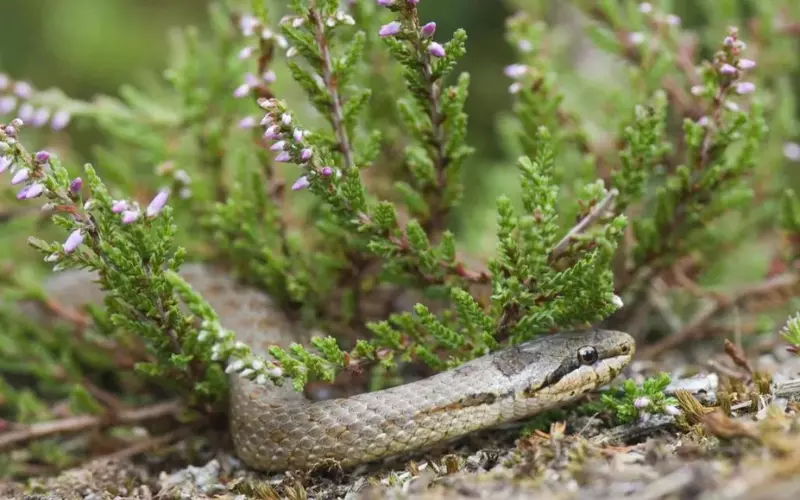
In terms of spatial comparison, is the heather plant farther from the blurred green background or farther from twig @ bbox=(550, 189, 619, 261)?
the blurred green background

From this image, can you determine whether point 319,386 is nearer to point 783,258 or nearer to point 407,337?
point 407,337

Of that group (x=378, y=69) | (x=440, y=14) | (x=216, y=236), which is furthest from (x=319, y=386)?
(x=440, y=14)

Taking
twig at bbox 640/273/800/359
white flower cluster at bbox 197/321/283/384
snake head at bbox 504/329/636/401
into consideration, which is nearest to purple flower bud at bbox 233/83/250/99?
white flower cluster at bbox 197/321/283/384

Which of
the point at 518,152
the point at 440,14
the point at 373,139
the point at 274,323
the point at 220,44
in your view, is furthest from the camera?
the point at 440,14

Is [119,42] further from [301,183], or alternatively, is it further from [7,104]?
[301,183]

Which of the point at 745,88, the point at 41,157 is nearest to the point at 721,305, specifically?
the point at 745,88

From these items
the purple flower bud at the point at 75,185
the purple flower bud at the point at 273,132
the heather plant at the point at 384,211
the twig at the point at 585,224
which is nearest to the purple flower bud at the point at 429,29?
the heather plant at the point at 384,211

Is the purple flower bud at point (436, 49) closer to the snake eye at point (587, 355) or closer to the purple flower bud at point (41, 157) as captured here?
the snake eye at point (587, 355)
